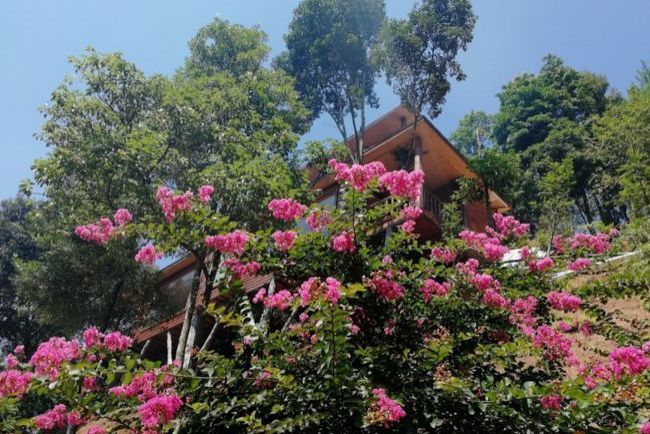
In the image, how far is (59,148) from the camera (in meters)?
8.66

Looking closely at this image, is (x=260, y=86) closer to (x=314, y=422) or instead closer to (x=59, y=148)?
(x=59, y=148)

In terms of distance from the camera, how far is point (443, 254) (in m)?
4.89

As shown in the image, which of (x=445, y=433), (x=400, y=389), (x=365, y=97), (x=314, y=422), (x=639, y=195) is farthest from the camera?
(x=365, y=97)

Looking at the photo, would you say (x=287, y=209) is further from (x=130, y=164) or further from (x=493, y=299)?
(x=130, y=164)

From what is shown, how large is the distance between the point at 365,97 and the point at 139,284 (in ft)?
31.0

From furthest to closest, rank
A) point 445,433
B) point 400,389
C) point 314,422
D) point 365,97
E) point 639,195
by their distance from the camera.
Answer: point 365,97, point 639,195, point 400,389, point 445,433, point 314,422

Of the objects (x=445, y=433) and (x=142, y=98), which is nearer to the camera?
(x=445, y=433)

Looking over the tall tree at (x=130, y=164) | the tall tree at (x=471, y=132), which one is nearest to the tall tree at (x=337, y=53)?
the tall tree at (x=130, y=164)

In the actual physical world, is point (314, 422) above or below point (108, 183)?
below

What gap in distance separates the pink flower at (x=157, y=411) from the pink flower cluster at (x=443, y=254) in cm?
253

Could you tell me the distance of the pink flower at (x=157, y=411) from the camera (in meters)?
3.37

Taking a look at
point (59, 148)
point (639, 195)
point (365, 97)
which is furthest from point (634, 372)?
point (365, 97)

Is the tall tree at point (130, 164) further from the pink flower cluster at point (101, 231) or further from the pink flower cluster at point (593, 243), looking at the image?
the pink flower cluster at point (593, 243)

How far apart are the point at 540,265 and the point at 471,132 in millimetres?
32249
